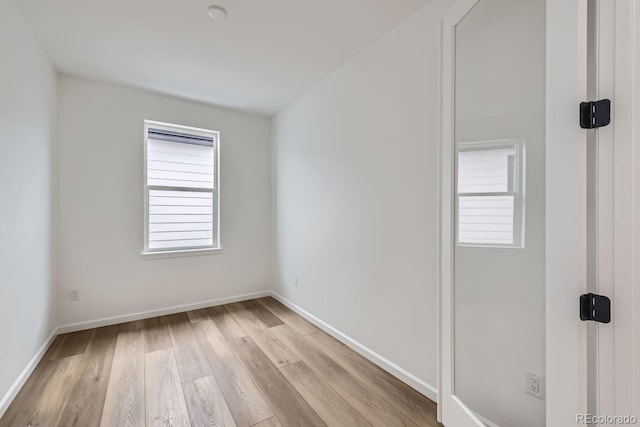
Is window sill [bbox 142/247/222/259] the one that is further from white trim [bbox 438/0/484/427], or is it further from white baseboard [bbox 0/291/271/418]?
white trim [bbox 438/0/484/427]

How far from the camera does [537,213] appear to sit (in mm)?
1118

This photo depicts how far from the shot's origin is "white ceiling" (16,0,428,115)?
5.80 ft

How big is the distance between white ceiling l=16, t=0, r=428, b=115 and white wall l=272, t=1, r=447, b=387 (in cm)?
25

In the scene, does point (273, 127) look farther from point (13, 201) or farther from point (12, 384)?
point (12, 384)

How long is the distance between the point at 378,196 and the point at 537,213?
110cm

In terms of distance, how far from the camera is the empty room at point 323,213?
34.8 inches

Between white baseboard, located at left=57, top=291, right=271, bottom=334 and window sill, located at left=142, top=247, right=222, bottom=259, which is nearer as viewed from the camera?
white baseboard, located at left=57, top=291, right=271, bottom=334

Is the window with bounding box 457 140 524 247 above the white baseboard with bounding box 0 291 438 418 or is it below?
above

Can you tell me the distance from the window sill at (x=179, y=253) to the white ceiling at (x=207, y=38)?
1927 millimetres

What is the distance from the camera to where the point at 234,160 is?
A: 11.9 feet
